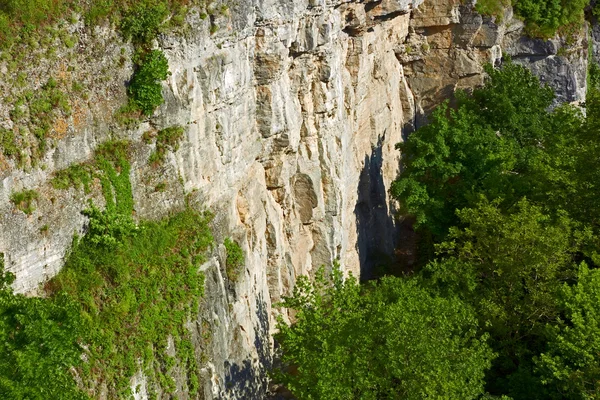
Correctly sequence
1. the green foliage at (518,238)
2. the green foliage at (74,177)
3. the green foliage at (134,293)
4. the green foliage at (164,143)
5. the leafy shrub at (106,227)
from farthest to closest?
the green foliage at (518,238) → the green foliage at (164,143) → the leafy shrub at (106,227) → the green foliage at (74,177) → the green foliage at (134,293)

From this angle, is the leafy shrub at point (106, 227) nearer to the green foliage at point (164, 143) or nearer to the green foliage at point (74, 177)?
the green foliage at point (74, 177)

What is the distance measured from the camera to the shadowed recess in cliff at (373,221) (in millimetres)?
32094

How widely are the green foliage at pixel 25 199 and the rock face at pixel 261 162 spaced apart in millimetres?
114

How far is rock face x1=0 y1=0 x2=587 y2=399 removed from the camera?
57.7 feet

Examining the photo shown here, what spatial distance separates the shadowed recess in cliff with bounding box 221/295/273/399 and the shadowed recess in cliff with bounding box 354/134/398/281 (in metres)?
9.17

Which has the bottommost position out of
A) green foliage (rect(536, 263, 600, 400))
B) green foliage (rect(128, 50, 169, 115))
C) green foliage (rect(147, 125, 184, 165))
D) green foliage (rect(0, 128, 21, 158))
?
green foliage (rect(536, 263, 600, 400))

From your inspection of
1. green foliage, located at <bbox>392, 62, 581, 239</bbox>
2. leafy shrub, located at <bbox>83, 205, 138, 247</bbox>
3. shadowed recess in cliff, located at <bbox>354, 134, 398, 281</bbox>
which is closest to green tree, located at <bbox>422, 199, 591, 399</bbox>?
green foliage, located at <bbox>392, 62, 581, 239</bbox>

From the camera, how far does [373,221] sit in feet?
109

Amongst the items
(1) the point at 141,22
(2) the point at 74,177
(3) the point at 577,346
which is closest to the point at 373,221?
(3) the point at 577,346

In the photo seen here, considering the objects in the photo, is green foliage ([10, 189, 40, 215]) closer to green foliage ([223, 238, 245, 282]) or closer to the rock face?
the rock face

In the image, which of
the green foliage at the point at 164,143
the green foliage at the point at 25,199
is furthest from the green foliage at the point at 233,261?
the green foliage at the point at 25,199

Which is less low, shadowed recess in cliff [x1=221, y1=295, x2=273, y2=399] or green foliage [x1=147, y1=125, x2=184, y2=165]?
green foliage [x1=147, y1=125, x2=184, y2=165]

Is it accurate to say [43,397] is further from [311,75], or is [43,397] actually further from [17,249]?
[311,75]

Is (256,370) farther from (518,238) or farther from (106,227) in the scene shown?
(518,238)
